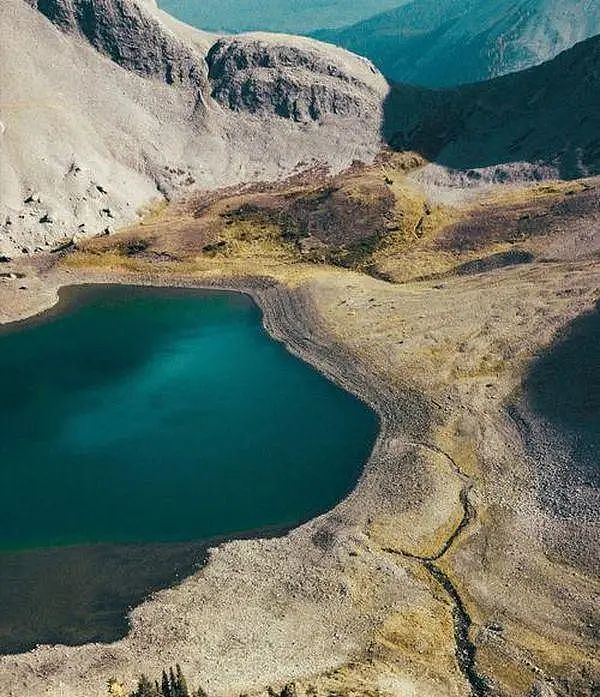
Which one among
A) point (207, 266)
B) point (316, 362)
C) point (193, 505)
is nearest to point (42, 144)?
point (207, 266)

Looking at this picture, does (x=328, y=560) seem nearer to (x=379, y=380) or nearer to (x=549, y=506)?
(x=549, y=506)

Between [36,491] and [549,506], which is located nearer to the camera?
[549,506]

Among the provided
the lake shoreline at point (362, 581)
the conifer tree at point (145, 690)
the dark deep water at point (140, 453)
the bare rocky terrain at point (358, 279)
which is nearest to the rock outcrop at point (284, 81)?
the bare rocky terrain at point (358, 279)

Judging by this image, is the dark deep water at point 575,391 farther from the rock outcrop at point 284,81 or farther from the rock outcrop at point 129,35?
the rock outcrop at point 129,35

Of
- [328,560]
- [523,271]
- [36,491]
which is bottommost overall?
[36,491]

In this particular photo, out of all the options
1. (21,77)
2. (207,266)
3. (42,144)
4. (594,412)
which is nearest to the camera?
(594,412)

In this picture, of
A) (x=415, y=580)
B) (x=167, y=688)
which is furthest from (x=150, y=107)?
(x=167, y=688)
